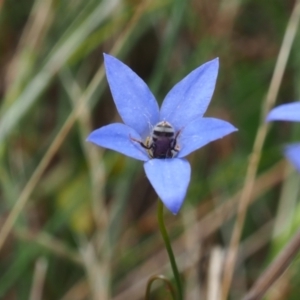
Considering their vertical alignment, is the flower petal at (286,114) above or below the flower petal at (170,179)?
above

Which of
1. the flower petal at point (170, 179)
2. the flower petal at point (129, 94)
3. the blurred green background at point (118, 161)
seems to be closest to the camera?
the flower petal at point (170, 179)

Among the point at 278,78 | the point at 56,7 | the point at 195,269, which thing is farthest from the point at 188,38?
the point at 195,269

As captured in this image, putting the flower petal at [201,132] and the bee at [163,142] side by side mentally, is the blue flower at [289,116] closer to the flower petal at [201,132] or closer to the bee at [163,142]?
the flower petal at [201,132]

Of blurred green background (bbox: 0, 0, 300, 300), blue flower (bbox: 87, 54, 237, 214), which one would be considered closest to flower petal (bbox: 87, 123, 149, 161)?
blue flower (bbox: 87, 54, 237, 214)

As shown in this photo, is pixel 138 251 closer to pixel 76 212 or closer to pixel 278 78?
pixel 76 212

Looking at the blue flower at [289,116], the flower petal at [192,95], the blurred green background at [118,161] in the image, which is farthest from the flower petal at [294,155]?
the blurred green background at [118,161]

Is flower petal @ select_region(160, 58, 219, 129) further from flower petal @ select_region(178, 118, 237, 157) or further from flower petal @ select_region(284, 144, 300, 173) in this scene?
flower petal @ select_region(284, 144, 300, 173)

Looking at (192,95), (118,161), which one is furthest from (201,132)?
(118,161)

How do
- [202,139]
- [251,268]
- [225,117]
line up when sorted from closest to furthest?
[202,139] < [251,268] < [225,117]
